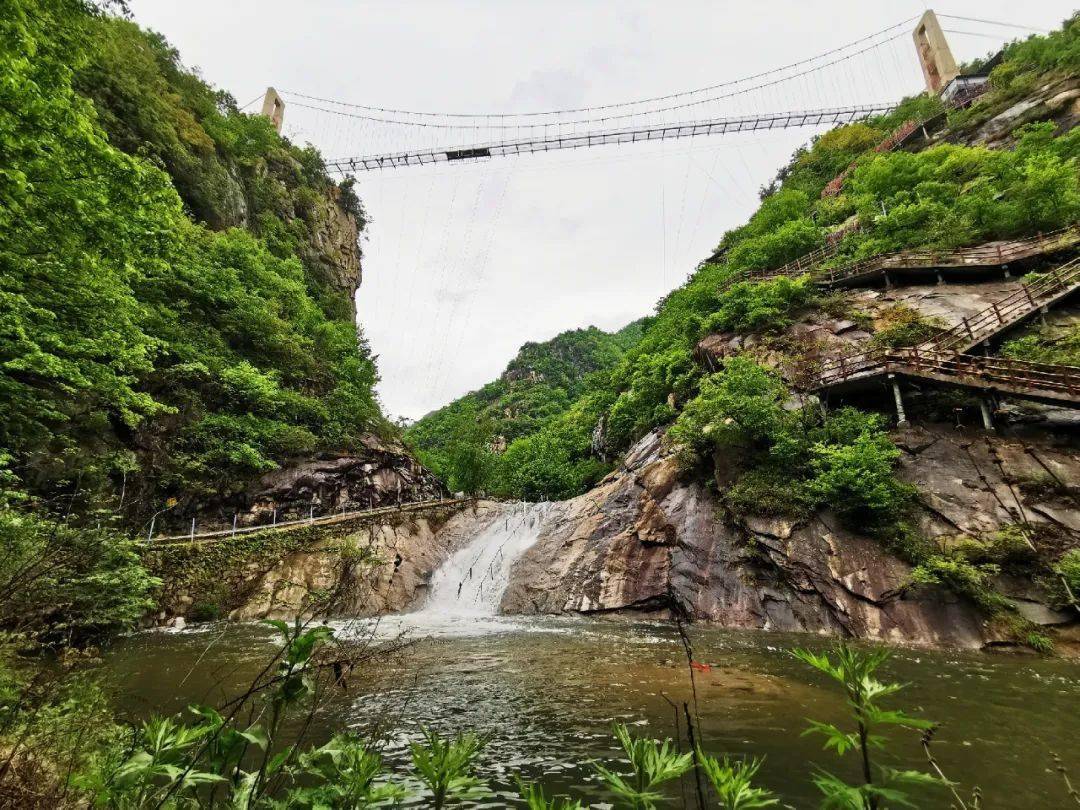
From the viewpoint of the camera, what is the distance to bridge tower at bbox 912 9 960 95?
46.9m

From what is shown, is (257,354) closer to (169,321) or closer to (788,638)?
(169,321)

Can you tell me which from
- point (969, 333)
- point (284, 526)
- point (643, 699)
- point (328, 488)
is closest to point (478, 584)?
point (284, 526)

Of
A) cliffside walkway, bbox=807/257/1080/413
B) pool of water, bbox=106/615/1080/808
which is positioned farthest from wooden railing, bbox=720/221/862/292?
pool of water, bbox=106/615/1080/808

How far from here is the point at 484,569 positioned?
780 inches

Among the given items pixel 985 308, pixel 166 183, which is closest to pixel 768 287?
pixel 985 308

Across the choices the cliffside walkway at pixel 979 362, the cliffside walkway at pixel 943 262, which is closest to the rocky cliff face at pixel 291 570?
the cliffside walkway at pixel 979 362

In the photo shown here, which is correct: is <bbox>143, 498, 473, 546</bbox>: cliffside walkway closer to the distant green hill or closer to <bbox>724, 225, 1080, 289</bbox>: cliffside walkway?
the distant green hill

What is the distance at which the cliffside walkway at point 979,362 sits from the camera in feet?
40.7

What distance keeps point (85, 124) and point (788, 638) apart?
637 inches

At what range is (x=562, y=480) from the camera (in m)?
33.2

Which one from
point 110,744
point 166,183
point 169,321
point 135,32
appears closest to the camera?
point 110,744

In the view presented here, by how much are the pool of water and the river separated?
0.03m

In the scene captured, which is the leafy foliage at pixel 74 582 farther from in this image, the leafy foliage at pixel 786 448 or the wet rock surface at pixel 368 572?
the leafy foliage at pixel 786 448

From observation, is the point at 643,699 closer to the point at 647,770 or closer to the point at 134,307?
the point at 647,770
